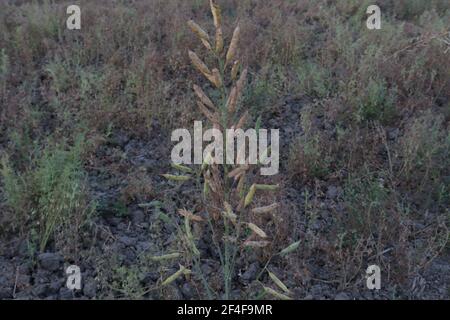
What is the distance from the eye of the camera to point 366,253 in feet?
11.0

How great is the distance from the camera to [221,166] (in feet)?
12.4

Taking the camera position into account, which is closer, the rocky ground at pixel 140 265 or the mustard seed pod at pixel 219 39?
the mustard seed pod at pixel 219 39

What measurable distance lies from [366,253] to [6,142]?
298cm

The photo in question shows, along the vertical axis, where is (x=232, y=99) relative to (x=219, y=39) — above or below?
below

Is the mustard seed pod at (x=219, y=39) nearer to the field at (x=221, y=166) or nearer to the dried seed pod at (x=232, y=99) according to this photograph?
the field at (x=221, y=166)

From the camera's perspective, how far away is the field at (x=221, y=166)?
314cm

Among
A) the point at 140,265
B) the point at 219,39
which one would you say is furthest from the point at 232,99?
the point at 140,265

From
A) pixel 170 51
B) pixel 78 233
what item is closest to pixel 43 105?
pixel 170 51

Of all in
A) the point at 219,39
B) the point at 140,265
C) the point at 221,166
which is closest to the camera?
the point at 219,39

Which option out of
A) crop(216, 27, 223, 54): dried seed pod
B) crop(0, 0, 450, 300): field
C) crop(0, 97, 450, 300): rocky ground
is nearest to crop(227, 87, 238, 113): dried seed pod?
crop(0, 0, 450, 300): field

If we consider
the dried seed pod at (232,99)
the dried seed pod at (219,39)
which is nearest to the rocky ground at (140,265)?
the dried seed pod at (232,99)

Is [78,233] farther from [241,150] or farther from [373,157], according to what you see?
[373,157]

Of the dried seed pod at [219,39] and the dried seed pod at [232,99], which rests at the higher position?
the dried seed pod at [219,39]

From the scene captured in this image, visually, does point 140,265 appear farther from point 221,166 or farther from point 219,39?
point 219,39
